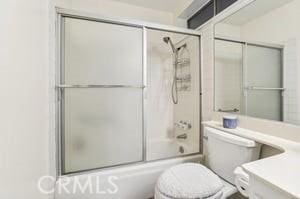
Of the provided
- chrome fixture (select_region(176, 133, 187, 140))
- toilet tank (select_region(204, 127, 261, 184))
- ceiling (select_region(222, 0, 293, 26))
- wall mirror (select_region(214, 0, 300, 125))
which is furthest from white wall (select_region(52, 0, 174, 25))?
toilet tank (select_region(204, 127, 261, 184))

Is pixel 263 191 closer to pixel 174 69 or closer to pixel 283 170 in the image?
pixel 283 170

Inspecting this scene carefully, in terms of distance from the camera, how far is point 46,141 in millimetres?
1124

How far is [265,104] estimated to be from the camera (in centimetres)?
125

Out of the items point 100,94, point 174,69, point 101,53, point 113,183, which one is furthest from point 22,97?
point 174,69

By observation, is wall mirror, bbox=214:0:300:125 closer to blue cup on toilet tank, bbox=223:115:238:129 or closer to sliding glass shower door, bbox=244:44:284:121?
sliding glass shower door, bbox=244:44:284:121

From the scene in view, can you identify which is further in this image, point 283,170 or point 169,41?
point 169,41

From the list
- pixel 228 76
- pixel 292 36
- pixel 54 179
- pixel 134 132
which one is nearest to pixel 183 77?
pixel 228 76

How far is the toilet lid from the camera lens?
3.26 feet

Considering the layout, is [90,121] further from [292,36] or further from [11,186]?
[292,36]

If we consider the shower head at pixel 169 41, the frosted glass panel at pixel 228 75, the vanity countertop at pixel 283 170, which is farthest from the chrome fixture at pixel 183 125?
the vanity countertop at pixel 283 170

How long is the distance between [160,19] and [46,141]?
2149mm

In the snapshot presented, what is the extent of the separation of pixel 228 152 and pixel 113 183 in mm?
991

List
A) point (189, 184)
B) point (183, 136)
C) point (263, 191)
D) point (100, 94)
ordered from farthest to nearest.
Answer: point (183, 136) < point (100, 94) < point (189, 184) < point (263, 191)

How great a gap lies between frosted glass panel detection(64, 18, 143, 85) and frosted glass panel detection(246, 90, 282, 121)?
102cm
